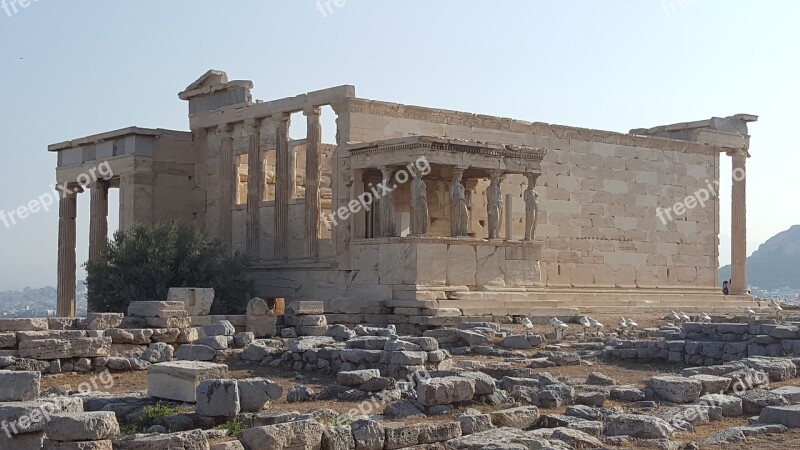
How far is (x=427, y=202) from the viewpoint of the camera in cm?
2334

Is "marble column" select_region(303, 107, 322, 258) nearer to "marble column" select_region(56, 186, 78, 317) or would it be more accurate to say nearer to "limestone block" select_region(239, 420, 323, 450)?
"marble column" select_region(56, 186, 78, 317)

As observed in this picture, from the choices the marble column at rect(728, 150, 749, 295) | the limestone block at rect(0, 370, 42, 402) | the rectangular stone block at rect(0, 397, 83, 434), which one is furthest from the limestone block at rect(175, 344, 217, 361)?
the marble column at rect(728, 150, 749, 295)

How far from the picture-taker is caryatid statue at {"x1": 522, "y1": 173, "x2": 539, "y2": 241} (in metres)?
23.2

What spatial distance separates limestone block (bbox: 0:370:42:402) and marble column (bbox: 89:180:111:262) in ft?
57.8

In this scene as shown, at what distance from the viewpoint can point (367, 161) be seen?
21891 mm

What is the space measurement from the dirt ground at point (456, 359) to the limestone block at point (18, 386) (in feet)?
7.19

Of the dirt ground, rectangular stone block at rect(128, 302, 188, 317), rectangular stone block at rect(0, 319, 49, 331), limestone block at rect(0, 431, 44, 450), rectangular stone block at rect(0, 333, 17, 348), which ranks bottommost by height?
the dirt ground

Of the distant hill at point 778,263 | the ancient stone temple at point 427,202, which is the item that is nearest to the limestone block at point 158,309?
the ancient stone temple at point 427,202

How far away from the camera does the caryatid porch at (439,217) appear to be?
827 inches

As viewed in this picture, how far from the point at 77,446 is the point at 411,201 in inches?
550

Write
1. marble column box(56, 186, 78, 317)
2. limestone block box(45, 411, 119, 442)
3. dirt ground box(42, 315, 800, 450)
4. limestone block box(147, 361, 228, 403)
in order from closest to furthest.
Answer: limestone block box(45, 411, 119, 442) < dirt ground box(42, 315, 800, 450) < limestone block box(147, 361, 228, 403) < marble column box(56, 186, 78, 317)

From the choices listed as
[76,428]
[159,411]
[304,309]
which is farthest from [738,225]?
[76,428]

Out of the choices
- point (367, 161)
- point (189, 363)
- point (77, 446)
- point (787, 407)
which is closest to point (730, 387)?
point (787, 407)

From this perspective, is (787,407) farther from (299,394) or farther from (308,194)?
(308,194)
